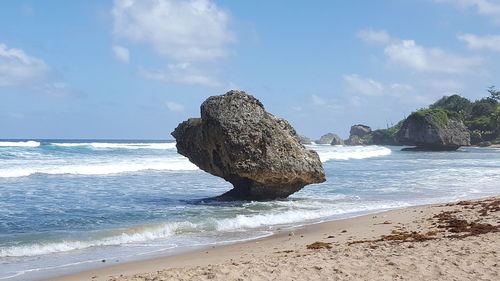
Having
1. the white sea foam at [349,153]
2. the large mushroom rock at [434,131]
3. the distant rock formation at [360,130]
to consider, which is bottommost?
the white sea foam at [349,153]

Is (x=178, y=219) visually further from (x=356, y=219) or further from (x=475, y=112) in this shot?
(x=475, y=112)

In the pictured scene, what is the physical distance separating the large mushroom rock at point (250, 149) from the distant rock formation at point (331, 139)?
11731 centimetres

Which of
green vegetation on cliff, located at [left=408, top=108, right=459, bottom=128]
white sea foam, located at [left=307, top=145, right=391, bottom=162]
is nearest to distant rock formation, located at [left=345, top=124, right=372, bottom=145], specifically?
green vegetation on cliff, located at [left=408, top=108, right=459, bottom=128]

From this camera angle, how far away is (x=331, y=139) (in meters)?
137

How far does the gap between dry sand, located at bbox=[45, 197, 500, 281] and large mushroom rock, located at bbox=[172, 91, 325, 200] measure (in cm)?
366

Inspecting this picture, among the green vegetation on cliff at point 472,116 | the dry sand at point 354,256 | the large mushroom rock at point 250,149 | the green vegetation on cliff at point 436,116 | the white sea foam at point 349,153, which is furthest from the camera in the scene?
the green vegetation on cliff at point 472,116

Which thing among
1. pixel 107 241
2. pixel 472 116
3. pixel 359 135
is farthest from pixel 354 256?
pixel 359 135

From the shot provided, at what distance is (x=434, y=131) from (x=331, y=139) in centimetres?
6931

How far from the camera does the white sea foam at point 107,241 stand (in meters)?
9.35

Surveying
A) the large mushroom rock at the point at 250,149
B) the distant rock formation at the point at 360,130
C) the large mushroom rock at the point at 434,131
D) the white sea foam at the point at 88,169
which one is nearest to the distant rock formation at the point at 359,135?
the distant rock formation at the point at 360,130

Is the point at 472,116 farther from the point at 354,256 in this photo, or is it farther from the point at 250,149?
the point at 354,256

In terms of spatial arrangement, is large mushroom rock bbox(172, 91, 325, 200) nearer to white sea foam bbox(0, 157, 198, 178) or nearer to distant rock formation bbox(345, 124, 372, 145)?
white sea foam bbox(0, 157, 198, 178)

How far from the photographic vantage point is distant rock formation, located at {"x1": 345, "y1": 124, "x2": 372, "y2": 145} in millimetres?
129000

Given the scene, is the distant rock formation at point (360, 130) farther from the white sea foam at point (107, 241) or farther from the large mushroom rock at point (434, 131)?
the white sea foam at point (107, 241)
